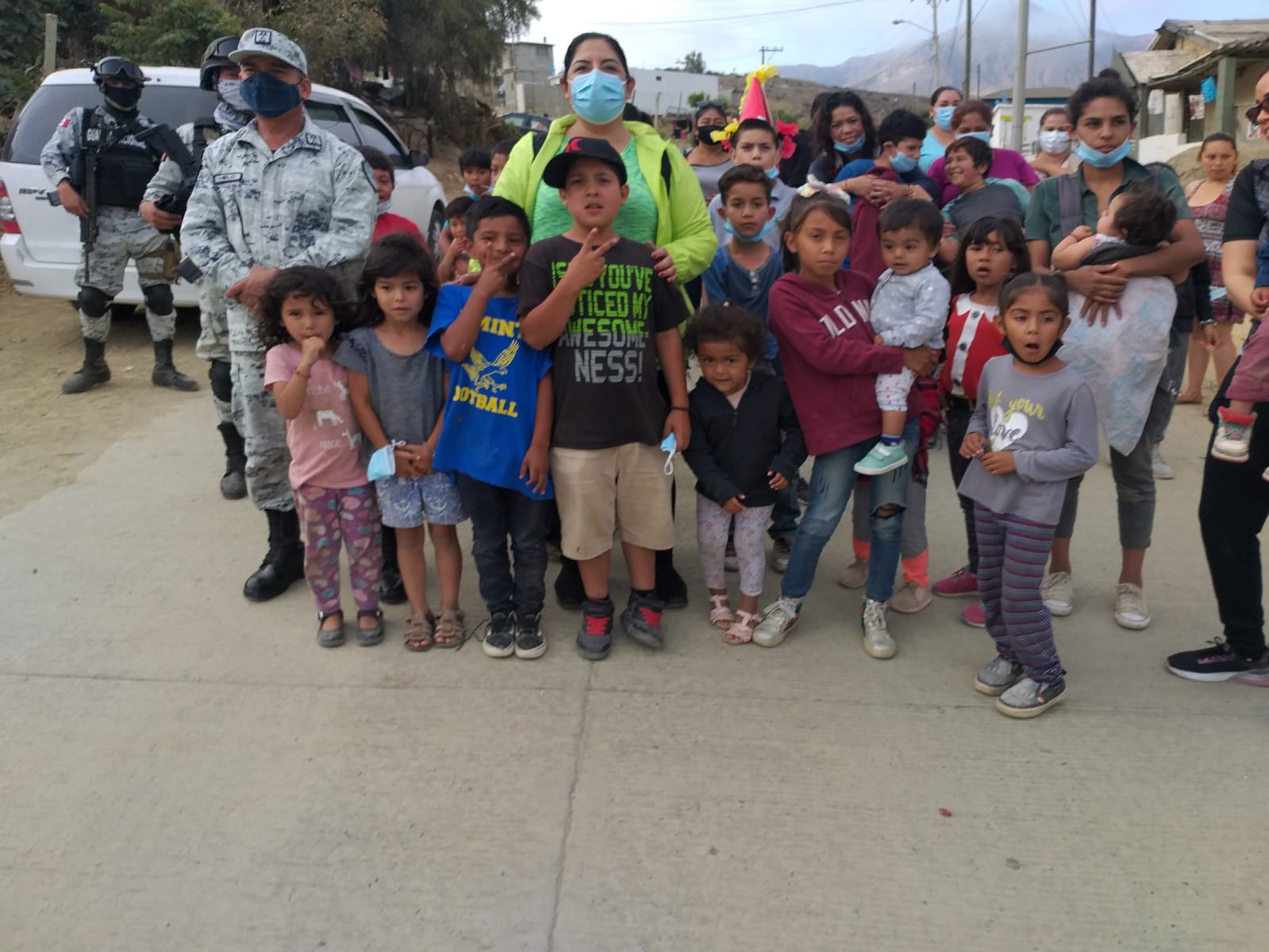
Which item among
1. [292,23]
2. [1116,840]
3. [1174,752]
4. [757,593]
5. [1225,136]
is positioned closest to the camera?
[1116,840]

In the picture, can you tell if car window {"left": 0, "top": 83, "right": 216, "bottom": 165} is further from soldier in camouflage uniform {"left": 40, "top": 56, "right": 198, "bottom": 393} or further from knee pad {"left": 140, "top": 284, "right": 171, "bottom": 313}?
knee pad {"left": 140, "top": 284, "right": 171, "bottom": 313}

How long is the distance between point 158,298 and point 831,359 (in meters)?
4.78

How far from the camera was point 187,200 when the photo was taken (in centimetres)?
434

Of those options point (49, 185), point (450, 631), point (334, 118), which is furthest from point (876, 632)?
point (334, 118)

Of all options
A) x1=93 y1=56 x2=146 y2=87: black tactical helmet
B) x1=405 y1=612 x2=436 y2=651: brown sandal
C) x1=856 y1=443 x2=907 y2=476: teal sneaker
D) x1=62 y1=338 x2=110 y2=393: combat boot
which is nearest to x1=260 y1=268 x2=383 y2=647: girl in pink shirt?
x1=405 y1=612 x2=436 y2=651: brown sandal

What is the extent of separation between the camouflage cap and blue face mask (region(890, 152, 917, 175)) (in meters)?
2.89

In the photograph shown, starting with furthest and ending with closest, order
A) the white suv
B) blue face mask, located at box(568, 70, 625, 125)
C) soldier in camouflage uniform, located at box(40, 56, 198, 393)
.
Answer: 1. the white suv
2. soldier in camouflage uniform, located at box(40, 56, 198, 393)
3. blue face mask, located at box(568, 70, 625, 125)

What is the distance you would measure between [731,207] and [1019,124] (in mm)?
20485

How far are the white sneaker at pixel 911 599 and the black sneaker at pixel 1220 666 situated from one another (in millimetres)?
878

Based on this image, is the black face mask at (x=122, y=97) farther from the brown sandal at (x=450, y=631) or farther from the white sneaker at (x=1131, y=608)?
the white sneaker at (x=1131, y=608)

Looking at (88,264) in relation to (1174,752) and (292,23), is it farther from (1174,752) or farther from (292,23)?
(292,23)

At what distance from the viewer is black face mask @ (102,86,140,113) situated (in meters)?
5.59

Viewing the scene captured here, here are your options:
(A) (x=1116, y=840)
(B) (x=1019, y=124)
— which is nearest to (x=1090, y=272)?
(A) (x=1116, y=840)

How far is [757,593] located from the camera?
3.49m
